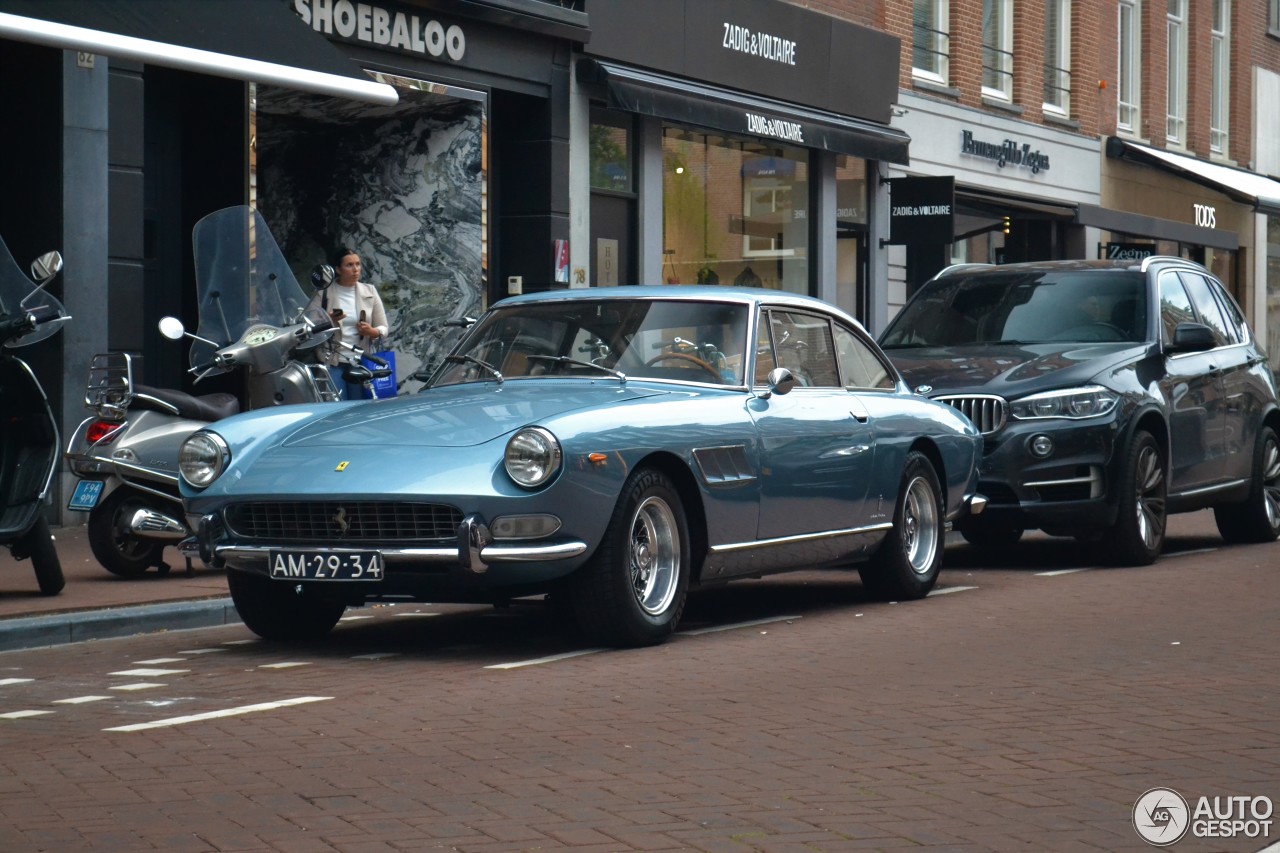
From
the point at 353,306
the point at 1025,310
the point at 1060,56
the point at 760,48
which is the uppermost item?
the point at 1060,56

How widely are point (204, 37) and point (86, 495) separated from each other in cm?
404

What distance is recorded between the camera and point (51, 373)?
13.8 metres

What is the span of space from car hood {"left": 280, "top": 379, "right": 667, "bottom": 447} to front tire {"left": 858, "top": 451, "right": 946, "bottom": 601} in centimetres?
198

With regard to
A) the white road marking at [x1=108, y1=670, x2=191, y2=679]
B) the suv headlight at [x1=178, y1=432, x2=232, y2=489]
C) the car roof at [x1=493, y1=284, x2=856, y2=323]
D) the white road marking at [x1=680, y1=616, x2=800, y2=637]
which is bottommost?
the white road marking at [x1=108, y1=670, x2=191, y2=679]

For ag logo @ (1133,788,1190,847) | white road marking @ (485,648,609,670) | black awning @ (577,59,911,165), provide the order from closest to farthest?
ag logo @ (1133,788,1190,847)
white road marking @ (485,648,609,670)
black awning @ (577,59,911,165)

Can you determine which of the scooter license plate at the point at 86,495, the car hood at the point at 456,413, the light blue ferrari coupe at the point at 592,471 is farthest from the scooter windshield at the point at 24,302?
the car hood at the point at 456,413

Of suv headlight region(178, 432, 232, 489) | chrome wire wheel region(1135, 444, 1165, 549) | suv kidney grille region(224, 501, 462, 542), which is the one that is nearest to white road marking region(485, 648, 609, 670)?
suv kidney grille region(224, 501, 462, 542)

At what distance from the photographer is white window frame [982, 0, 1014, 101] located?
28492 millimetres

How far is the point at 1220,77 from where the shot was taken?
1470 inches

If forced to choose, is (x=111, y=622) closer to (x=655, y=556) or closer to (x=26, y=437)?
(x=26, y=437)

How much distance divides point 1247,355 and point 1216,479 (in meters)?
1.23

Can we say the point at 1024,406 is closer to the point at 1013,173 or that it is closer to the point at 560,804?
the point at 560,804

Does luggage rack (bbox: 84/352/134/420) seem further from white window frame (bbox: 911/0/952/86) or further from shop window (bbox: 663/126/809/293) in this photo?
white window frame (bbox: 911/0/952/86)

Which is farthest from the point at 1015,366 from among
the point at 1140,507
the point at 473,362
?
the point at 473,362
